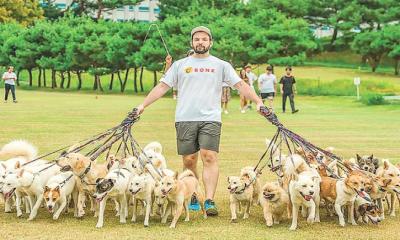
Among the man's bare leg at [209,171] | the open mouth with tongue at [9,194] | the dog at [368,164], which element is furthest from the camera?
the dog at [368,164]

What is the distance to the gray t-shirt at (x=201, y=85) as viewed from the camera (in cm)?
877

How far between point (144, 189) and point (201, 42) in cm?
200

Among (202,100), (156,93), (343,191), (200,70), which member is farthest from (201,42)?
(343,191)

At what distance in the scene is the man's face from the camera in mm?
8633

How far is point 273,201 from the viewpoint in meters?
8.20

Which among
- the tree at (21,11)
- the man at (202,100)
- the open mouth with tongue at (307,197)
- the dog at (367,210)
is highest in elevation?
the tree at (21,11)

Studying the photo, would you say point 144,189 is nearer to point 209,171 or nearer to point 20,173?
point 209,171

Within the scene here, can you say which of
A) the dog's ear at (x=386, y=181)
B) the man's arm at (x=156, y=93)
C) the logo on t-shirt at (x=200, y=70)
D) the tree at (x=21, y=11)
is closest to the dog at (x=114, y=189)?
the man's arm at (x=156, y=93)

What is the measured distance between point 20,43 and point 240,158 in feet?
164

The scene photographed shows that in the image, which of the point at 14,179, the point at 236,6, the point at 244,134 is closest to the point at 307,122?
the point at 244,134

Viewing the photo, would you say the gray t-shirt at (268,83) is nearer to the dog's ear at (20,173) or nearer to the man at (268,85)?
the man at (268,85)

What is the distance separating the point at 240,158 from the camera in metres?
14.5

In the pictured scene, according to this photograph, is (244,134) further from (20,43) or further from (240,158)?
(20,43)

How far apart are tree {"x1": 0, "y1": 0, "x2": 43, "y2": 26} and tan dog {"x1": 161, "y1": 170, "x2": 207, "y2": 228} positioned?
66.2 m
